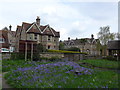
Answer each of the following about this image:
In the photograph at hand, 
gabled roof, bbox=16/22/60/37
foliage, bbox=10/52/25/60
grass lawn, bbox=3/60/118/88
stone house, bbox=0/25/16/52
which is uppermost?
gabled roof, bbox=16/22/60/37

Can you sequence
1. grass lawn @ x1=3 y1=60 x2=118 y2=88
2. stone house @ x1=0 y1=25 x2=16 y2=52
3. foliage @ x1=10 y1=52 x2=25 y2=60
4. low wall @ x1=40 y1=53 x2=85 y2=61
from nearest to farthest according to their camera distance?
grass lawn @ x1=3 y1=60 x2=118 y2=88 < foliage @ x1=10 y1=52 x2=25 y2=60 < low wall @ x1=40 y1=53 x2=85 y2=61 < stone house @ x1=0 y1=25 x2=16 y2=52

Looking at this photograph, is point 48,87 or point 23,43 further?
point 23,43

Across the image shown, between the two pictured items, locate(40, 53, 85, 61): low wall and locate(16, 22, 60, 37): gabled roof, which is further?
locate(16, 22, 60, 37): gabled roof

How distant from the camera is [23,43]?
1542cm

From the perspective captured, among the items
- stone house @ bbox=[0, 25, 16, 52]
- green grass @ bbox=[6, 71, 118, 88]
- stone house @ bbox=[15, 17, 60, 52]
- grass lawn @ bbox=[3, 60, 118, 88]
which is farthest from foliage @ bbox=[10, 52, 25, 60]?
stone house @ bbox=[0, 25, 16, 52]

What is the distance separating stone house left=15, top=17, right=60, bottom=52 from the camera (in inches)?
1188

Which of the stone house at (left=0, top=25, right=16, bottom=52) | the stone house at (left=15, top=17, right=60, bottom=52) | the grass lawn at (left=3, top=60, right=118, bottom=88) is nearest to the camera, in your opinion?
the grass lawn at (left=3, top=60, right=118, bottom=88)

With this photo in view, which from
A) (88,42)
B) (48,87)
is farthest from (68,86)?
(88,42)

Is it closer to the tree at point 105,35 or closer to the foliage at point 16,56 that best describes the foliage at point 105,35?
the tree at point 105,35

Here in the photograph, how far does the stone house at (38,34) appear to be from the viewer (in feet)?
99.0

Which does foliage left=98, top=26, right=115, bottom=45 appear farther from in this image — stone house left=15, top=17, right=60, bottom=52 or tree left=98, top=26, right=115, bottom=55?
stone house left=15, top=17, right=60, bottom=52

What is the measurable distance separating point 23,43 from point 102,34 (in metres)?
28.0

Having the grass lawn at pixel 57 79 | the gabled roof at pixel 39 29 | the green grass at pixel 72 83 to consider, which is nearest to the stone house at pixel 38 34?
the gabled roof at pixel 39 29

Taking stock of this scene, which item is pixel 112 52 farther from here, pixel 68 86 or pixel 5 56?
pixel 68 86
